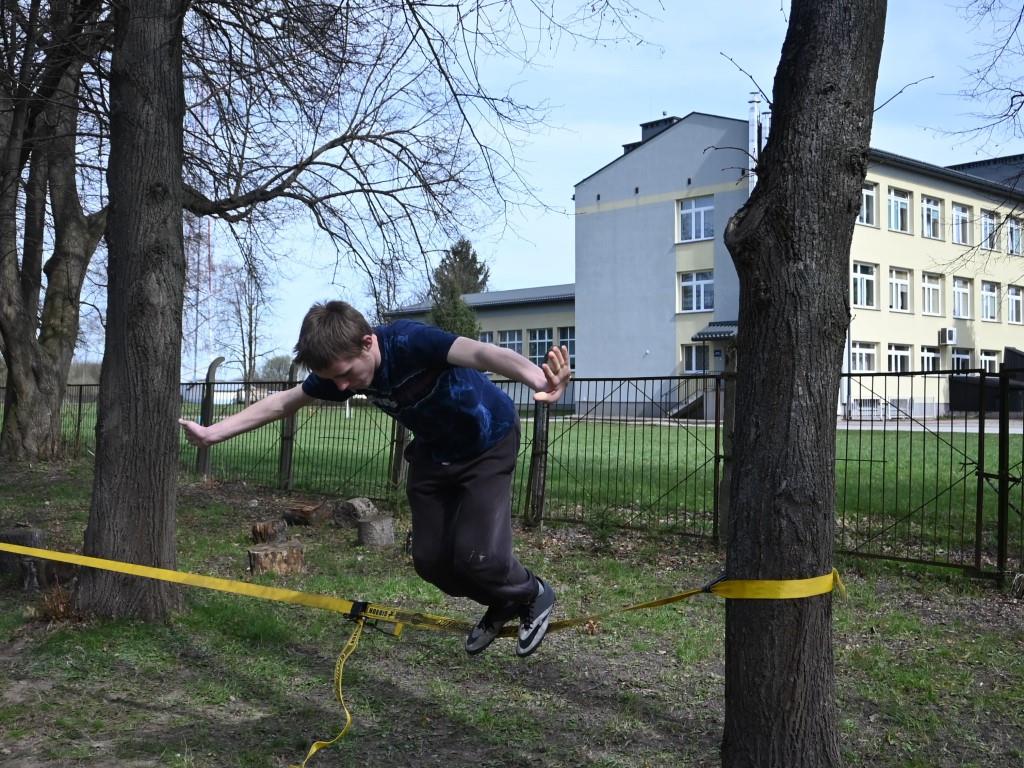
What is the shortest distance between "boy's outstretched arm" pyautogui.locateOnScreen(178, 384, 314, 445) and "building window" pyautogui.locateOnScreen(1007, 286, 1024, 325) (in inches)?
1909

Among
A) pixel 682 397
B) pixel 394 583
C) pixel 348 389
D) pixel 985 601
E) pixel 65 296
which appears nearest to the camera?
pixel 348 389

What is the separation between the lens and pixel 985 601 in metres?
6.98

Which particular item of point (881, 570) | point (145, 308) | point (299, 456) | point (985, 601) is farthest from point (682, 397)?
point (145, 308)

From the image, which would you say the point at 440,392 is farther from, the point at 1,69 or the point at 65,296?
the point at 65,296

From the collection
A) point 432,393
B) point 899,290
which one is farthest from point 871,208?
point 432,393

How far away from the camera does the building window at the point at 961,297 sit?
4238 cm

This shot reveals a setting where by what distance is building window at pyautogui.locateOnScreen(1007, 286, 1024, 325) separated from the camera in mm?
45312

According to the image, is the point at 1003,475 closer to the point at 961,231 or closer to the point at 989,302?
the point at 961,231

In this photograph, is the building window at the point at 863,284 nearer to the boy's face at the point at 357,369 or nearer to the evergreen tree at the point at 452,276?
the evergreen tree at the point at 452,276

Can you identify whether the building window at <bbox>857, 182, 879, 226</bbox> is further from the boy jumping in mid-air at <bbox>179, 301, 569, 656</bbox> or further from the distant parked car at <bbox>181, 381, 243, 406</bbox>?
the boy jumping in mid-air at <bbox>179, 301, 569, 656</bbox>

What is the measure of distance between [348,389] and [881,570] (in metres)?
5.74

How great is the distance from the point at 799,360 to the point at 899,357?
39818mm

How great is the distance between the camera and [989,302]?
4434 cm

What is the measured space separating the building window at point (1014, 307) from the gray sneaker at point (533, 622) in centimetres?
4768
